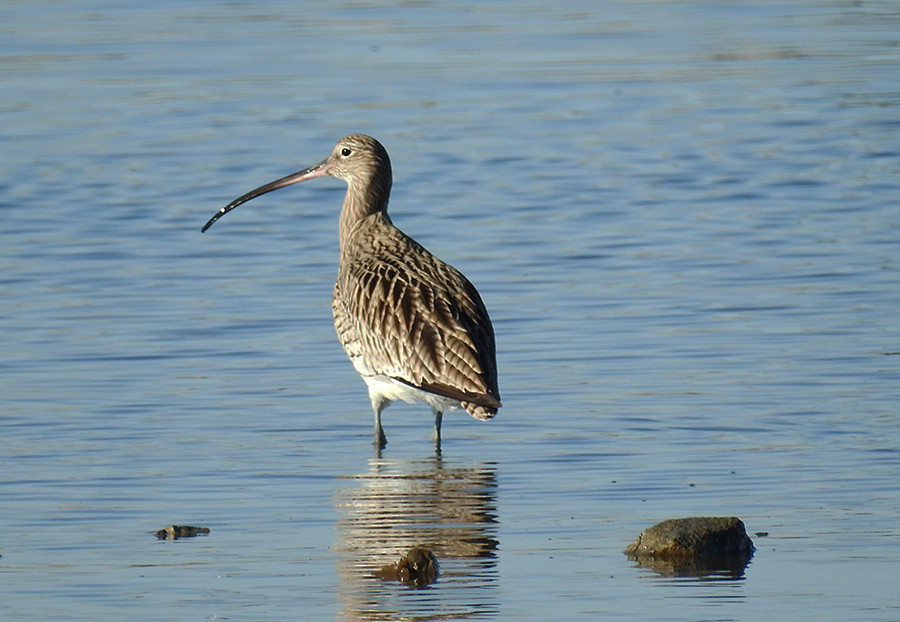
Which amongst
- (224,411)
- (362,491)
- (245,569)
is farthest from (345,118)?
(245,569)

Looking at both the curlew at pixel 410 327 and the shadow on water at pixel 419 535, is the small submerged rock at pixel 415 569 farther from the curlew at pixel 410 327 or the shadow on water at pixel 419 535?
the curlew at pixel 410 327

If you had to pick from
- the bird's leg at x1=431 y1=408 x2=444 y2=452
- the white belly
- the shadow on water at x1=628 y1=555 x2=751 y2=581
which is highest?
the white belly

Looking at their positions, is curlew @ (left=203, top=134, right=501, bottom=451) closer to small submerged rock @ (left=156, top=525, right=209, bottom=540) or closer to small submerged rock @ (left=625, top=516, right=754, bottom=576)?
small submerged rock @ (left=156, top=525, right=209, bottom=540)

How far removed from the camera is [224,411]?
380 inches

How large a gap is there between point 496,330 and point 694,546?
4.71m

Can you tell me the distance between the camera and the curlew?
866 cm

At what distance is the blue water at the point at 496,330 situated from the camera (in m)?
6.77

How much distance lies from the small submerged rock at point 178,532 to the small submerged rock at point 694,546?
1.68 metres

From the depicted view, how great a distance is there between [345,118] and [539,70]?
13.0 ft

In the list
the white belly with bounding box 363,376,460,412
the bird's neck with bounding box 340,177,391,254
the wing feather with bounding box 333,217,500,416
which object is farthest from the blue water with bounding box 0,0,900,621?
the bird's neck with bounding box 340,177,391,254

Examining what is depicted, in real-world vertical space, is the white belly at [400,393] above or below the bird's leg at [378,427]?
above

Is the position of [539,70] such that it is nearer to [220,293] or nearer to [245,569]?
[220,293]

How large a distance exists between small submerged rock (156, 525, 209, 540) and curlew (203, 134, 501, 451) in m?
1.64

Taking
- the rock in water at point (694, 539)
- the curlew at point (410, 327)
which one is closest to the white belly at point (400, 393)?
the curlew at point (410, 327)
